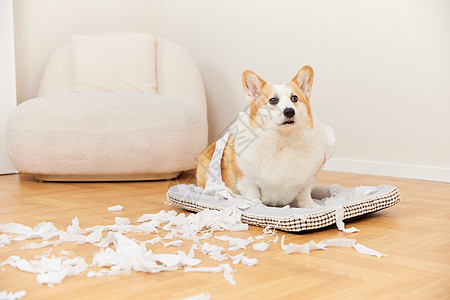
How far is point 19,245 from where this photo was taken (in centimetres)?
159

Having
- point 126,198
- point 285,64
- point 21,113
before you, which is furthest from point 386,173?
point 21,113

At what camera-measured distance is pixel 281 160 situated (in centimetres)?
199

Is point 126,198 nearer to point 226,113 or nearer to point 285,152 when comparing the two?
point 285,152

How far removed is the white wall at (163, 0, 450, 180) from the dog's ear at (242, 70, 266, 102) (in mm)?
1355

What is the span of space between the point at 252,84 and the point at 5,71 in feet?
6.20

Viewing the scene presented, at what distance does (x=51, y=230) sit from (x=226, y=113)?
2415 mm

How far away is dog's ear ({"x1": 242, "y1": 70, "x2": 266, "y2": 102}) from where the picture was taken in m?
2.03

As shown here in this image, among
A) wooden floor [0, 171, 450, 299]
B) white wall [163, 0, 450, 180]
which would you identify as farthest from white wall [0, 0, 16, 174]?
white wall [163, 0, 450, 180]

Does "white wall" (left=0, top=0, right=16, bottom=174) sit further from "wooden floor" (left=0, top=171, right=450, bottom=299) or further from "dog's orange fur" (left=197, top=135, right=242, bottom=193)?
"dog's orange fur" (left=197, top=135, right=242, bottom=193)

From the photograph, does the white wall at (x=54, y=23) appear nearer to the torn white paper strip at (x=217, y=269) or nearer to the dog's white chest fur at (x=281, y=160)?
the dog's white chest fur at (x=281, y=160)

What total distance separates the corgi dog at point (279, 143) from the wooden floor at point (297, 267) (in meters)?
0.23

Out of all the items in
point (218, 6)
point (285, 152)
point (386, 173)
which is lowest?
point (386, 173)

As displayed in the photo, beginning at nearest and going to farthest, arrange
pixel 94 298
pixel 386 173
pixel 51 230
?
pixel 94 298 < pixel 51 230 < pixel 386 173

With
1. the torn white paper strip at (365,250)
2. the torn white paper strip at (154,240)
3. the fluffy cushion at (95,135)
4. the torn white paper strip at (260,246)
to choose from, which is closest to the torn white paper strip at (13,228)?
the torn white paper strip at (154,240)
